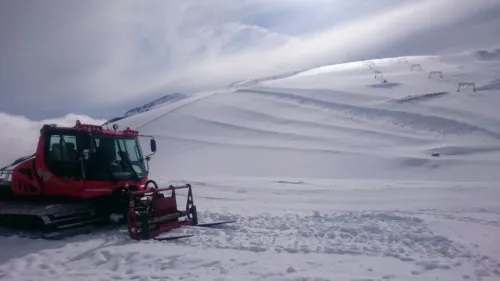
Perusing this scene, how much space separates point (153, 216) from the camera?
34.0 feet

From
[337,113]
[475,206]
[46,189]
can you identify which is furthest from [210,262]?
[337,113]

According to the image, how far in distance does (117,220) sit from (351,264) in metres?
5.77

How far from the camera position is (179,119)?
155ft

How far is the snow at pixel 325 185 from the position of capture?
7.51 m

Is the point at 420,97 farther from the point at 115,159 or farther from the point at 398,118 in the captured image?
the point at 115,159

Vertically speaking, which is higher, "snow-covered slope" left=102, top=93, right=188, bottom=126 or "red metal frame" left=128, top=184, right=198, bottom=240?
"snow-covered slope" left=102, top=93, right=188, bottom=126

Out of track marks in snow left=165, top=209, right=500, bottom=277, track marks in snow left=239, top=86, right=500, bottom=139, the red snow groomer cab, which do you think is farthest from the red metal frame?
track marks in snow left=239, top=86, right=500, bottom=139

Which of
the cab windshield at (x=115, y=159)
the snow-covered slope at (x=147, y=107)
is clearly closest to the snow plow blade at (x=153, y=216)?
the cab windshield at (x=115, y=159)

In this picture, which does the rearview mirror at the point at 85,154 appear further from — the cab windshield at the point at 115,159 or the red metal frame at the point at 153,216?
the red metal frame at the point at 153,216

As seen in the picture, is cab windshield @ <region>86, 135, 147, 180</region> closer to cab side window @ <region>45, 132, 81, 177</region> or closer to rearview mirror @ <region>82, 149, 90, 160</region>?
rearview mirror @ <region>82, 149, 90, 160</region>

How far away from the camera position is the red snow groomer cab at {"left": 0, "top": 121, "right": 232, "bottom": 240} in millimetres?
10227

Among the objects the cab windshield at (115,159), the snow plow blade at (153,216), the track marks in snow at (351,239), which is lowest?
the track marks in snow at (351,239)

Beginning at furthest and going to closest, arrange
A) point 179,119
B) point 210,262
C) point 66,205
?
point 179,119 → point 66,205 → point 210,262

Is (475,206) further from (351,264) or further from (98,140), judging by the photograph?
(98,140)
